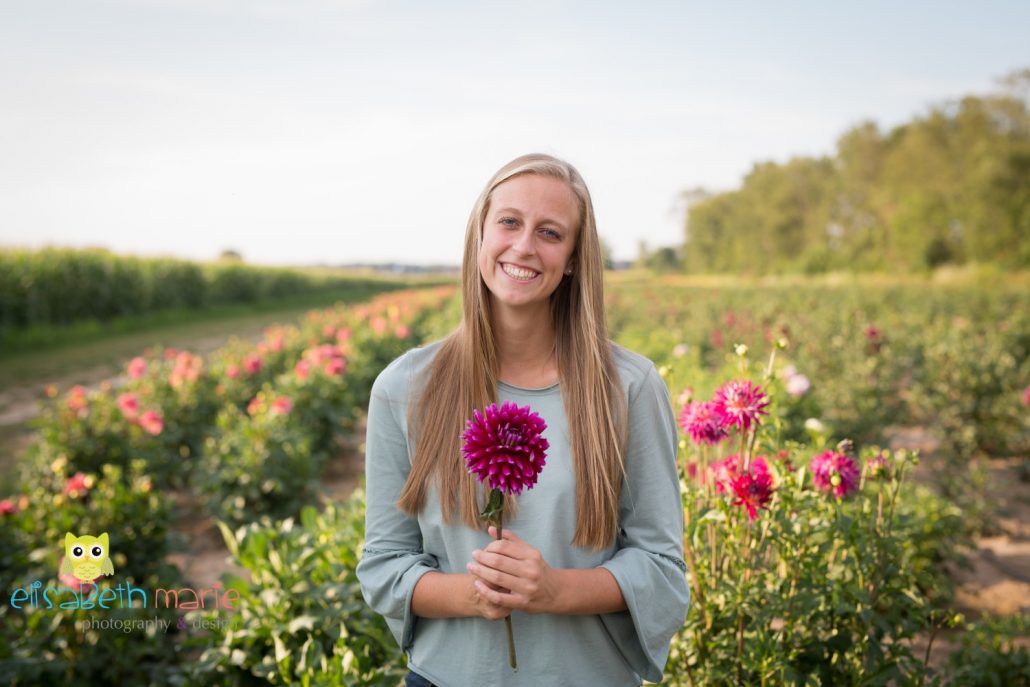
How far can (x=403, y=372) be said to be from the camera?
5.11ft

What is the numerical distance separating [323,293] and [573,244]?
136 ft

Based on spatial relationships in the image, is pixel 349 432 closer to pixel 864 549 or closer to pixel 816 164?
pixel 864 549

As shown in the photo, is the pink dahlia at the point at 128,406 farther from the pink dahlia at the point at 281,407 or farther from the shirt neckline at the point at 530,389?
the shirt neckline at the point at 530,389

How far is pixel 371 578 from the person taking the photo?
59.0 inches

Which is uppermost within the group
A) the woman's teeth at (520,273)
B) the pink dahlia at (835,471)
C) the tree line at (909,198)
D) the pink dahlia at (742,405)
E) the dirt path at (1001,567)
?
the tree line at (909,198)

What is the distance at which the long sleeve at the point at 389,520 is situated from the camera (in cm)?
148

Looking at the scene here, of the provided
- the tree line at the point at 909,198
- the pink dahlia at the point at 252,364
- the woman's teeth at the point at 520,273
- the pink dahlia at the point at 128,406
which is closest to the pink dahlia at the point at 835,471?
the woman's teeth at the point at 520,273

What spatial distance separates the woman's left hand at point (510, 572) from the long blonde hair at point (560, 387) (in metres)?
0.19

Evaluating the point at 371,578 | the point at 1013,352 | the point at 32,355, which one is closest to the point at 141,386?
the point at 371,578

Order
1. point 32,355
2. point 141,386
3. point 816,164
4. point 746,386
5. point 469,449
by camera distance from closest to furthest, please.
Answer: point 469,449 < point 746,386 < point 141,386 < point 32,355 < point 816,164

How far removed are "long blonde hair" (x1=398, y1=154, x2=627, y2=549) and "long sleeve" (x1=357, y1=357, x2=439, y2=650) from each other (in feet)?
0.12

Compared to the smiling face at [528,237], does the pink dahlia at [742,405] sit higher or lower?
lower

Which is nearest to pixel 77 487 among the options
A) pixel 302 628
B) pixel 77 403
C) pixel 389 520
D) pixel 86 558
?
pixel 86 558

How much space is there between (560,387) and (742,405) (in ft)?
1.99
